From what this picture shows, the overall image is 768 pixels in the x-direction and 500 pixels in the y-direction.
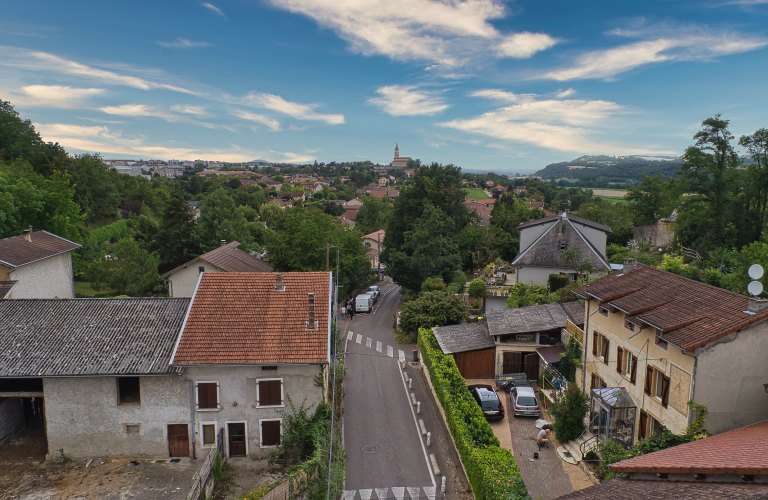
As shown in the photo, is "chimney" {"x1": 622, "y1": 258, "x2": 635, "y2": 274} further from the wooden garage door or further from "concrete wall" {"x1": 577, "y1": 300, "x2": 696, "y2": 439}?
the wooden garage door

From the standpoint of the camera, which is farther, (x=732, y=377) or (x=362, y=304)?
(x=362, y=304)

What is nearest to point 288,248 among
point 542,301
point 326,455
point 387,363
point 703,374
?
point 387,363

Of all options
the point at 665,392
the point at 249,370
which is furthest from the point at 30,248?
the point at 665,392

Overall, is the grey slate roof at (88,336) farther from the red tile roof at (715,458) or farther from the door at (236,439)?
the red tile roof at (715,458)

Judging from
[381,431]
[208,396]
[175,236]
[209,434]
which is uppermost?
[175,236]

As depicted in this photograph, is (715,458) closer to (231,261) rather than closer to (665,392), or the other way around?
(665,392)

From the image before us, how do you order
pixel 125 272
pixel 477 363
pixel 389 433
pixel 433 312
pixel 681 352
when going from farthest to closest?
pixel 125 272 → pixel 433 312 → pixel 477 363 → pixel 389 433 → pixel 681 352

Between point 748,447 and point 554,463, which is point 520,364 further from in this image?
point 748,447
